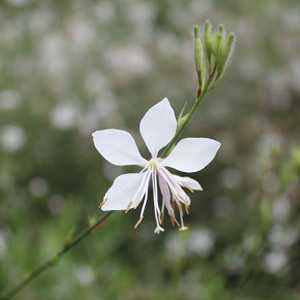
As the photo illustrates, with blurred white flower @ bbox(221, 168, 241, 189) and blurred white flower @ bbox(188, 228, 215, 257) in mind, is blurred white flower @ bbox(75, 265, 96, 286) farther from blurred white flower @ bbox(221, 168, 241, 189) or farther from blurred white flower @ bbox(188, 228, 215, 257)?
blurred white flower @ bbox(221, 168, 241, 189)

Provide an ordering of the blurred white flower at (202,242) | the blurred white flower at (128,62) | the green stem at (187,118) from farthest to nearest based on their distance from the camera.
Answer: the blurred white flower at (128,62) < the blurred white flower at (202,242) < the green stem at (187,118)

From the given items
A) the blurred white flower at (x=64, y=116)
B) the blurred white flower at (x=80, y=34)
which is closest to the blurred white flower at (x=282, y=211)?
the blurred white flower at (x=64, y=116)

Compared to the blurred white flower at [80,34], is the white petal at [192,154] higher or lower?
lower

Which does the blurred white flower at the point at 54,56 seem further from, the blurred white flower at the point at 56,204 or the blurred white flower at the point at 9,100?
the blurred white flower at the point at 56,204

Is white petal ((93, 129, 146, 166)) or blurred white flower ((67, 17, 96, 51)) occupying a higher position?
blurred white flower ((67, 17, 96, 51))

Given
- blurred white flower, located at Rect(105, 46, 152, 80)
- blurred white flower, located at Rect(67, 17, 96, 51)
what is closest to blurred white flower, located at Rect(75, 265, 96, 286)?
blurred white flower, located at Rect(105, 46, 152, 80)

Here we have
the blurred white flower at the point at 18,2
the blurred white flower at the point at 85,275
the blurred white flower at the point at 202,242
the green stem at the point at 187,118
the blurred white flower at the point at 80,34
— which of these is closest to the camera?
the green stem at the point at 187,118
